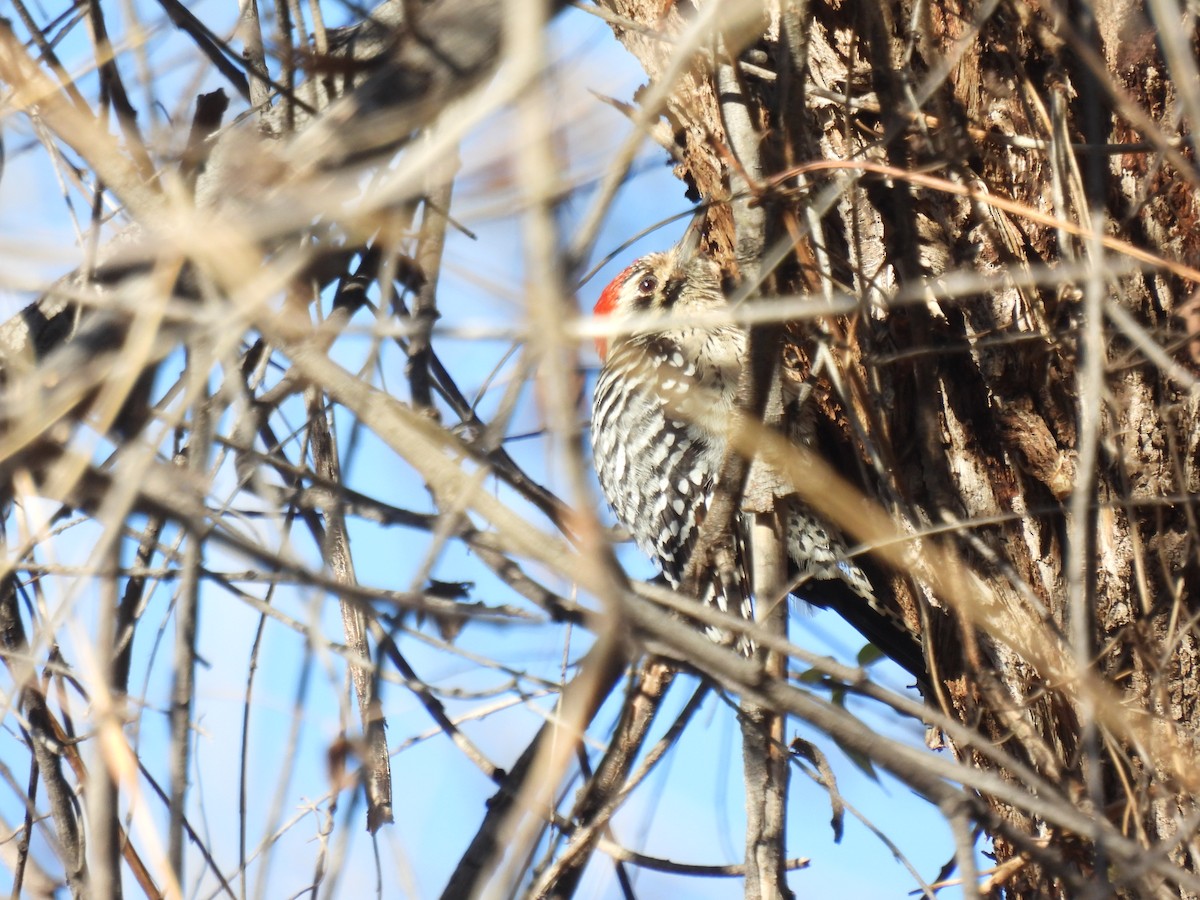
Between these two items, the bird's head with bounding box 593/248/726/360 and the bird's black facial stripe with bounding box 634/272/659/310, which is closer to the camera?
the bird's head with bounding box 593/248/726/360

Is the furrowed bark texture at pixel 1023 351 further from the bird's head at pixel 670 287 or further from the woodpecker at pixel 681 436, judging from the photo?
the bird's head at pixel 670 287

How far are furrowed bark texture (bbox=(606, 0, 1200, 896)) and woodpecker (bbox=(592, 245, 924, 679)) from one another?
664 mm

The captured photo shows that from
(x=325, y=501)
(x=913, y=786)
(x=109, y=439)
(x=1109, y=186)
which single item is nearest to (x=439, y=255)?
(x=325, y=501)

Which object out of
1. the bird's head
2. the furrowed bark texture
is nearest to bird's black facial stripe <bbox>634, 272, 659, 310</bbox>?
the bird's head

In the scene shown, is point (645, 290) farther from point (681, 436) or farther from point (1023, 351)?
point (1023, 351)

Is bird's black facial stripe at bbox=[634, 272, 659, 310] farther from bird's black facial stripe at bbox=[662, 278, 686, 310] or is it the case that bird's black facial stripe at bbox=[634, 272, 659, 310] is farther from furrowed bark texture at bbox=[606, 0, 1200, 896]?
furrowed bark texture at bbox=[606, 0, 1200, 896]

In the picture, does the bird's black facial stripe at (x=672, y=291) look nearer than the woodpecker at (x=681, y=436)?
No

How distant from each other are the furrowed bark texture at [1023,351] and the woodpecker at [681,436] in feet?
2.18

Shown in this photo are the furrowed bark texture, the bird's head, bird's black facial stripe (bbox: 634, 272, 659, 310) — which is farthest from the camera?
bird's black facial stripe (bbox: 634, 272, 659, 310)

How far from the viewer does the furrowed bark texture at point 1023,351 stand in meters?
2.42

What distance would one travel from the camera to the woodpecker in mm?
3697

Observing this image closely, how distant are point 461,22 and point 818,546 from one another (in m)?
2.53

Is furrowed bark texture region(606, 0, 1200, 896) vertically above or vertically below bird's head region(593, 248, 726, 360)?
below

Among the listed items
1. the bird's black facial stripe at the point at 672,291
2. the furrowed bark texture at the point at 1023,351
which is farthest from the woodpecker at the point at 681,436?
the furrowed bark texture at the point at 1023,351
